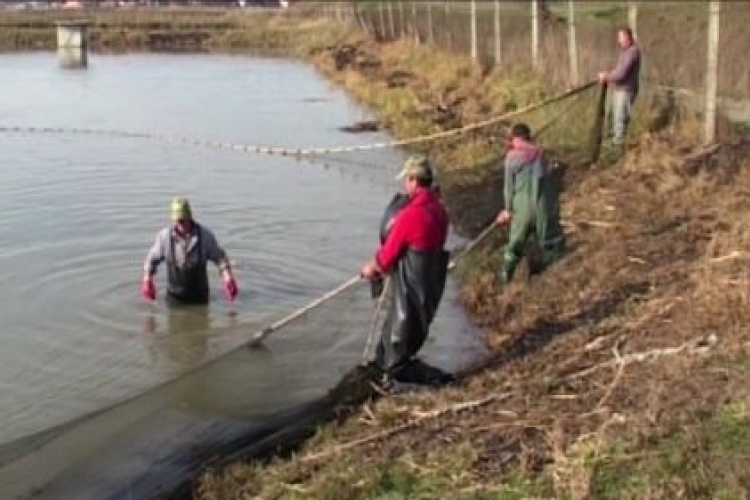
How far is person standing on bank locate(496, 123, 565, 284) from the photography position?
11422 millimetres

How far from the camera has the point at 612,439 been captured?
6477 millimetres

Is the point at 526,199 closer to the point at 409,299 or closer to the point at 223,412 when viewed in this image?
the point at 409,299

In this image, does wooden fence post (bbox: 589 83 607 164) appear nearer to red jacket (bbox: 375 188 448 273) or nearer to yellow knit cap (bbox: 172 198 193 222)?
yellow knit cap (bbox: 172 198 193 222)

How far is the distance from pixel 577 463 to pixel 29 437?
408 cm

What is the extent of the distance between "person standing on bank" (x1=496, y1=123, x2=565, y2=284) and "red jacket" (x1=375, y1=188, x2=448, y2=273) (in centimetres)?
279

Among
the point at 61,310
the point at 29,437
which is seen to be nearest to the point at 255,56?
the point at 61,310

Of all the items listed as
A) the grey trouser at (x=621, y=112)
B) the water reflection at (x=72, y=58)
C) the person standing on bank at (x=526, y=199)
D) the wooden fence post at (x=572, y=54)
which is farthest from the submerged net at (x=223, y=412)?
the water reflection at (x=72, y=58)

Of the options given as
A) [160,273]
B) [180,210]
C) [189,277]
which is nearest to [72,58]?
[160,273]

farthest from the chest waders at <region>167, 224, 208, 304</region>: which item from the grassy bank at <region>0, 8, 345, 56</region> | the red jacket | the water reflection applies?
the grassy bank at <region>0, 8, 345, 56</region>

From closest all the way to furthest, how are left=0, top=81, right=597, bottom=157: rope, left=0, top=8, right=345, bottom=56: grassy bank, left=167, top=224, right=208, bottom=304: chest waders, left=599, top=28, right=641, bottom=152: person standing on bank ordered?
left=167, top=224, right=208, bottom=304: chest waders
left=599, top=28, right=641, bottom=152: person standing on bank
left=0, top=81, right=597, bottom=157: rope
left=0, top=8, right=345, bottom=56: grassy bank

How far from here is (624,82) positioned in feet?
51.6

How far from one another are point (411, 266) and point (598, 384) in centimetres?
186

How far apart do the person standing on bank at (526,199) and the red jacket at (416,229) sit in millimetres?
2793

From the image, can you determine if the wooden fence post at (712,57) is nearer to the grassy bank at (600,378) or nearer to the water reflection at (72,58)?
the grassy bank at (600,378)
